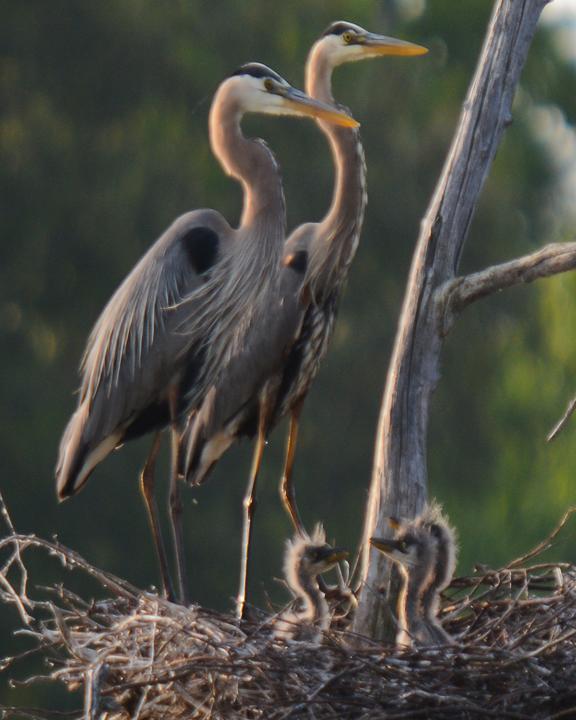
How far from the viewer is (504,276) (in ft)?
15.8

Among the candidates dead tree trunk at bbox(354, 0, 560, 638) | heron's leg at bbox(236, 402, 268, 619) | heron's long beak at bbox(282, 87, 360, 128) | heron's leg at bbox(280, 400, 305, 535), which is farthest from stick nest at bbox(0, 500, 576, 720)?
heron's long beak at bbox(282, 87, 360, 128)

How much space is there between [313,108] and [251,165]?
24cm

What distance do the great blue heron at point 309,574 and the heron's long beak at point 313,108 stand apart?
47.2 inches

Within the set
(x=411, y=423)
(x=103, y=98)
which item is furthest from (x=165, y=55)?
(x=411, y=423)

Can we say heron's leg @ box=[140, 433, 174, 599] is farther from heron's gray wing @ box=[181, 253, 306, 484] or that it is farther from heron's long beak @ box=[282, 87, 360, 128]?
heron's long beak @ box=[282, 87, 360, 128]

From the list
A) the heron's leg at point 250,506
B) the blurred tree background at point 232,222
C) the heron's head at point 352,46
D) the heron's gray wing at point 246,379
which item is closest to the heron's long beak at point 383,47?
the heron's head at point 352,46

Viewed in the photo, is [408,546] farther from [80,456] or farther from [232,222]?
[232,222]

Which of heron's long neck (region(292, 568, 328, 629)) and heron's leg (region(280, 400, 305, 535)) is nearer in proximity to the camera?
heron's long neck (region(292, 568, 328, 629))

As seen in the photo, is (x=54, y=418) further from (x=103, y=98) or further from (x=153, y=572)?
(x=103, y=98)

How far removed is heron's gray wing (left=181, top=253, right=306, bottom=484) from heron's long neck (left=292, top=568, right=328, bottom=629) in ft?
2.28

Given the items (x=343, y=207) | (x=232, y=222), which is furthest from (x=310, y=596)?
(x=232, y=222)

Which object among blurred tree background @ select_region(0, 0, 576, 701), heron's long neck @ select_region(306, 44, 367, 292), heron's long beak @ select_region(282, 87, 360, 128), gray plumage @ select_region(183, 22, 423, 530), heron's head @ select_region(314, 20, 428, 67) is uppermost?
heron's head @ select_region(314, 20, 428, 67)

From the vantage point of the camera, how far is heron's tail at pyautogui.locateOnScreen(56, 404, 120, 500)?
585cm

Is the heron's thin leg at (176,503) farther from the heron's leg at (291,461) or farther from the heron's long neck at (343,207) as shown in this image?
the heron's long neck at (343,207)
